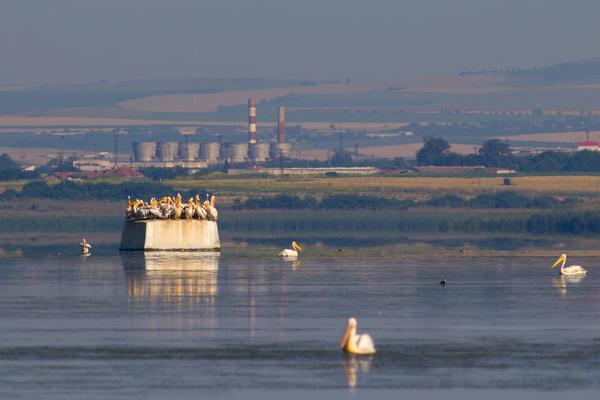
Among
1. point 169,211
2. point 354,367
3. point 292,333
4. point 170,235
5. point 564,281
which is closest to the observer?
point 354,367

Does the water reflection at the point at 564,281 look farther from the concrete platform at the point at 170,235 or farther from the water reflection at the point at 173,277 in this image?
the concrete platform at the point at 170,235

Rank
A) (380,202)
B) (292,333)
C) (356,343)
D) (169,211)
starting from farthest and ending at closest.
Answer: (380,202) → (169,211) → (292,333) → (356,343)

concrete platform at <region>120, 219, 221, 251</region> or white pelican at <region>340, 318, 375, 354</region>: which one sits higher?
white pelican at <region>340, 318, 375, 354</region>

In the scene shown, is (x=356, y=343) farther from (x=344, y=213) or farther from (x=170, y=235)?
(x=344, y=213)

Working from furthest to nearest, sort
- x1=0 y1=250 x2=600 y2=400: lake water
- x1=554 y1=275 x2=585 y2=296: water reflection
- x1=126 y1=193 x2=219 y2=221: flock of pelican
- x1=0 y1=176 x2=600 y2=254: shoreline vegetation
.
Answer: x1=0 y1=176 x2=600 y2=254: shoreline vegetation < x1=126 y1=193 x2=219 y2=221: flock of pelican < x1=554 y1=275 x2=585 y2=296: water reflection < x1=0 y1=250 x2=600 y2=400: lake water

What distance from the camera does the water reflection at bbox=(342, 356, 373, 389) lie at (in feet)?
131

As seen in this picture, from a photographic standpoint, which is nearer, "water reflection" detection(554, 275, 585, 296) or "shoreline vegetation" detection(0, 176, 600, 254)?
"water reflection" detection(554, 275, 585, 296)

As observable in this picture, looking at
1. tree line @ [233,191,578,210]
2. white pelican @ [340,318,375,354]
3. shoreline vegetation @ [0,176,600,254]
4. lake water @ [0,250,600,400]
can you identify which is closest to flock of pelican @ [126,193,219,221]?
shoreline vegetation @ [0,176,600,254]

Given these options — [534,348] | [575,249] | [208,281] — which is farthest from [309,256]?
[534,348]

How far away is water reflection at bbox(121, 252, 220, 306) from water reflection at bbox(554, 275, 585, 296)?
1186 centimetres

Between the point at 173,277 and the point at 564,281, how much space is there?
14.5 m

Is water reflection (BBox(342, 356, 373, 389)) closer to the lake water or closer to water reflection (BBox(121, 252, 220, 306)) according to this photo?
the lake water

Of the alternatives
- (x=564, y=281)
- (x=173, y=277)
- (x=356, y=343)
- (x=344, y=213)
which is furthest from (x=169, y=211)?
(x=344, y=213)

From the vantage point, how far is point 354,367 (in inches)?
1650
